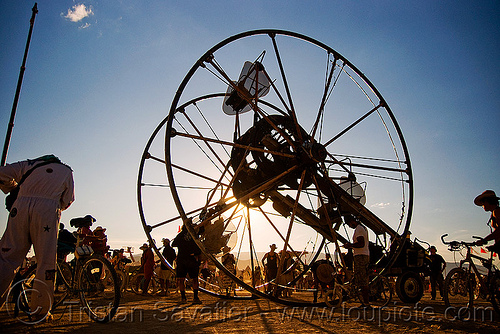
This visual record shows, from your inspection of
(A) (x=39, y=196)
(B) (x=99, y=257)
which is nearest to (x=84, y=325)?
(B) (x=99, y=257)

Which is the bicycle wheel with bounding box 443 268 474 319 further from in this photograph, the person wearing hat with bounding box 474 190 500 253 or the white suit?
the white suit

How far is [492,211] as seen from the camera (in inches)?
199

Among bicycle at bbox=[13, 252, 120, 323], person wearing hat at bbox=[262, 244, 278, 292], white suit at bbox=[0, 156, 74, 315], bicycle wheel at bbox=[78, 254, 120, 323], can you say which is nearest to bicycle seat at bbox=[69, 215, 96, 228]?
bicycle at bbox=[13, 252, 120, 323]

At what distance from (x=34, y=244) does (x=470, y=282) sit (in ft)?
19.3

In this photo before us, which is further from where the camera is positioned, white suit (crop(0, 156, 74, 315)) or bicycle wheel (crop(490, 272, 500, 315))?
bicycle wheel (crop(490, 272, 500, 315))

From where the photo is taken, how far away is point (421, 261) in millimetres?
8617

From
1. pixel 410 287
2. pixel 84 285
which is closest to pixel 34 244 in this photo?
pixel 84 285

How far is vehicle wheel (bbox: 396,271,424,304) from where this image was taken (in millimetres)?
8164

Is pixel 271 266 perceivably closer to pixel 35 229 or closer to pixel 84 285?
pixel 84 285

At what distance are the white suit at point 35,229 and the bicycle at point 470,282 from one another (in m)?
5.34

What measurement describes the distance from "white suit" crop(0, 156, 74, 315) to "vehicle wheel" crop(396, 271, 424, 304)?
769 cm

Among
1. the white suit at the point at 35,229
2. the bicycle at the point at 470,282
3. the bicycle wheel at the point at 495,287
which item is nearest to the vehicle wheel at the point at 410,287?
the bicycle at the point at 470,282

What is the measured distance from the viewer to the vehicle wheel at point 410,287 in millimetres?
8164

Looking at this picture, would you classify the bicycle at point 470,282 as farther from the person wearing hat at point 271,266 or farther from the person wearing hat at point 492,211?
the person wearing hat at point 271,266
